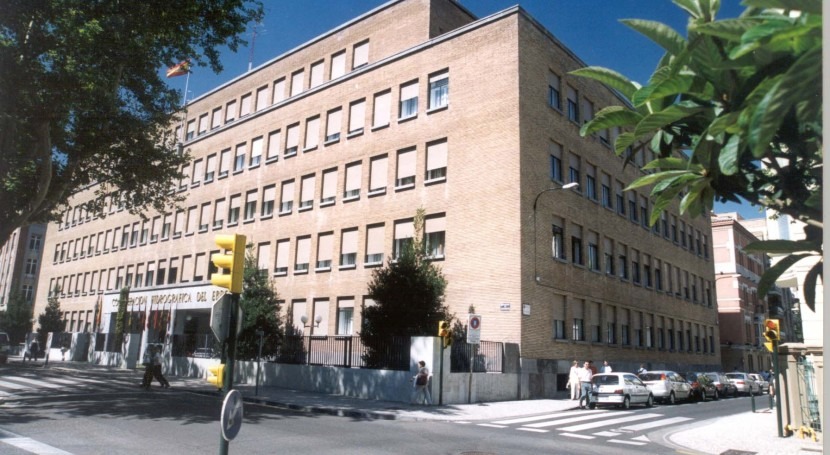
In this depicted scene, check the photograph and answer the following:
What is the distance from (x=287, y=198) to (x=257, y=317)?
8.88 metres

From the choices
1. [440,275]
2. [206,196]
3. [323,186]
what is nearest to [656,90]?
[440,275]

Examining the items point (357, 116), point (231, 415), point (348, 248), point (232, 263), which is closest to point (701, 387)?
point (348, 248)

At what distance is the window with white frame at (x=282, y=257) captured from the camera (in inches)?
1297

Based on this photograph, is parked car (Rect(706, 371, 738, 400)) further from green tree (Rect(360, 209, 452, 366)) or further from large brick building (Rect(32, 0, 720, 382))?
green tree (Rect(360, 209, 452, 366))

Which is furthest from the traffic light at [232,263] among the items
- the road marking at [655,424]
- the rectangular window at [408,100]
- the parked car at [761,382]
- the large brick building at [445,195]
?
the parked car at [761,382]

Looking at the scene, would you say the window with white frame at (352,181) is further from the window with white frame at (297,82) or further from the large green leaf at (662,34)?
the large green leaf at (662,34)

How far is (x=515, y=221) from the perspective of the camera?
23906 millimetres

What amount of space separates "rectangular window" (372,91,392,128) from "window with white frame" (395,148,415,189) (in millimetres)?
2220

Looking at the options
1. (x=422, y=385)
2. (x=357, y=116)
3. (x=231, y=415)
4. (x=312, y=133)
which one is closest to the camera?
(x=231, y=415)

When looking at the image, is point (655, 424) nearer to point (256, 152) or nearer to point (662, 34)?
point (662, 34)

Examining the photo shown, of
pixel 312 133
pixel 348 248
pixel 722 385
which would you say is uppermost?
pixel 312 133

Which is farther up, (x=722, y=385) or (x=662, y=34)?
(x=662, y=34)

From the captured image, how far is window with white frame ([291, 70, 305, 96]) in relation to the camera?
1447 inches

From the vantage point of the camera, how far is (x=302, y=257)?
32062mm
